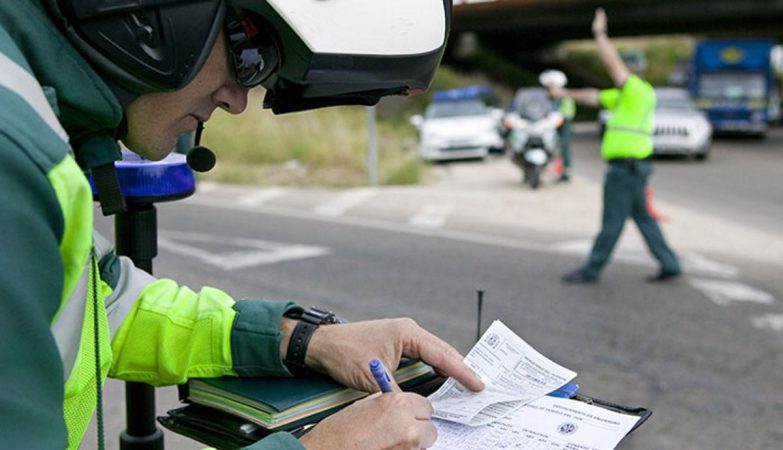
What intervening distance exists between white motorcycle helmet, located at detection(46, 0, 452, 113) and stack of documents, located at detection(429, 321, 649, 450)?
1.61 feet

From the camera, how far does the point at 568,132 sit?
1672cm

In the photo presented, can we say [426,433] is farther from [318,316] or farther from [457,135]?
[457,135]

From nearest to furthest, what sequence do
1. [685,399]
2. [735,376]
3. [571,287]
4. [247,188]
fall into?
1. [685,399]
2. [735,376]
3. [571,287]
4. [247,188]

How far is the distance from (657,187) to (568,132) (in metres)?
2.10

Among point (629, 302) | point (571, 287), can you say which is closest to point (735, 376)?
point (629, 302)

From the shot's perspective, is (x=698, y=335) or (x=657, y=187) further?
(x=657, y=187)

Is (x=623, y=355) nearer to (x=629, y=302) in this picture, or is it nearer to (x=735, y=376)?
(x=735, y=376)

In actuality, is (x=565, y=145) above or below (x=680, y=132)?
above

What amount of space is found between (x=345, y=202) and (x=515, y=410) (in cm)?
1100

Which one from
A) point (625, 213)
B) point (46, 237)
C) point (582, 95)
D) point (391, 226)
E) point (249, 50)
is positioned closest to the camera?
point (46, 237)

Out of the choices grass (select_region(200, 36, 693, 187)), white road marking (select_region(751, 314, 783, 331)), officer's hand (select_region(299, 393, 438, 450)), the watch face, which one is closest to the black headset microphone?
the watch face

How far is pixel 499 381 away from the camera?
1.61 meters

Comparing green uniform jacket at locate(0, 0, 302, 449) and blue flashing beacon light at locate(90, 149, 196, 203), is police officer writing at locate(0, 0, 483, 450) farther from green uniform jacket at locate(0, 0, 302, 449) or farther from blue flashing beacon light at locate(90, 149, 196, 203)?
blue flashing beacon light at locate(90, 149, 196, 203)

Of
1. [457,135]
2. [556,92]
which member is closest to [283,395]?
[556,92]
